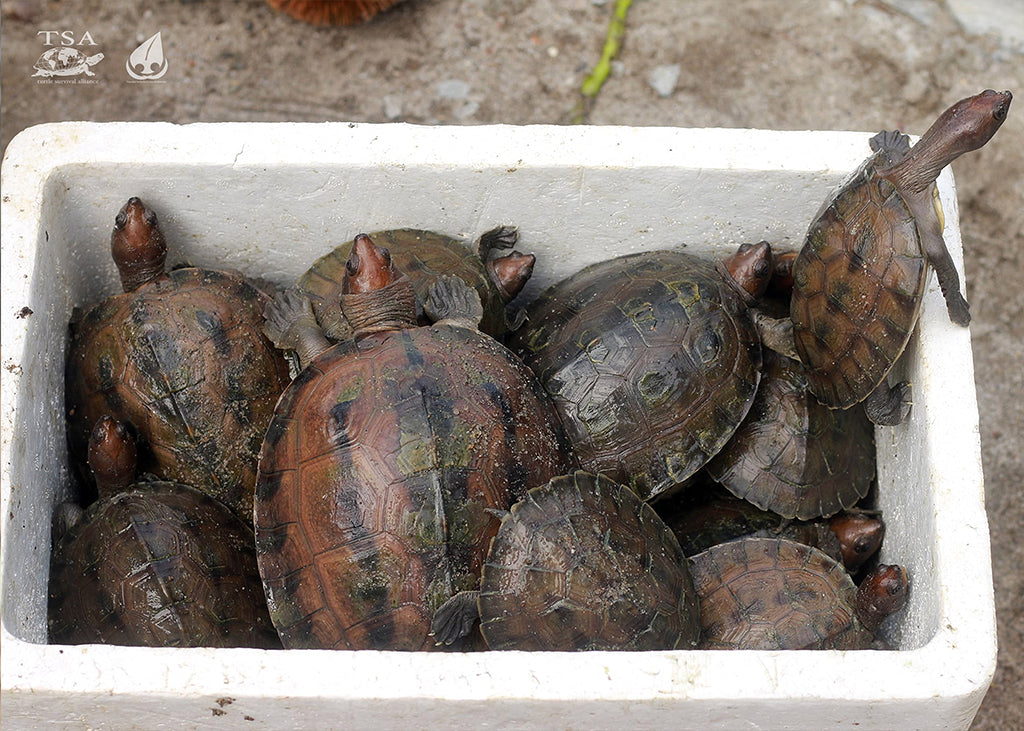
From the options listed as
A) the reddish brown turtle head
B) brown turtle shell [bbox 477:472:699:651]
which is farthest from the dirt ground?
brown turtle shell [bbox 477:472:699:651]

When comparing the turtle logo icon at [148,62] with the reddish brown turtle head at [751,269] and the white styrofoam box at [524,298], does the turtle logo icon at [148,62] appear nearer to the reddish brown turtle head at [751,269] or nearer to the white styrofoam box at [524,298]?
the white styrofoam box at [524,298]

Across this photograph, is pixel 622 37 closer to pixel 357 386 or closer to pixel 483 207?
pixel 483 207

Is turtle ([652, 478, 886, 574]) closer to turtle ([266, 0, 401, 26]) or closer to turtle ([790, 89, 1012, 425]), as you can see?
turtle ([790, 89, 1012, 425])

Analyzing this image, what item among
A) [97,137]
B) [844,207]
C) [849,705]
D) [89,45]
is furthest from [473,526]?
[89,45]

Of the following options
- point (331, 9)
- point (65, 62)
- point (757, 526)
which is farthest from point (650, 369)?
point (65, 62)

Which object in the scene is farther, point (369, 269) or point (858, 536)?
A: point (858, 536)

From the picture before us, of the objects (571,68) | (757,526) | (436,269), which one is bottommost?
(757,526)

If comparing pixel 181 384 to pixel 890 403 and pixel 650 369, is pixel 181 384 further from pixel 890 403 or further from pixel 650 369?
pixel 890 403
